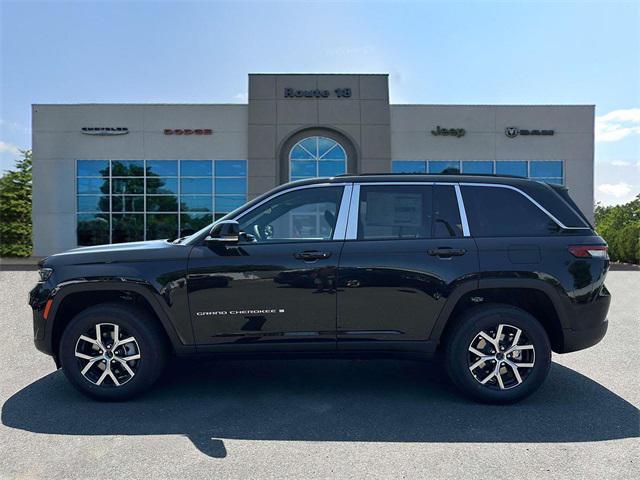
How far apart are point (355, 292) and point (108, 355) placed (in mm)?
2158

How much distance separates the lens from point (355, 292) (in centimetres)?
385

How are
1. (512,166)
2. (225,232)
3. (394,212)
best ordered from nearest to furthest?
(225,232) → (394,212) → (512,166)

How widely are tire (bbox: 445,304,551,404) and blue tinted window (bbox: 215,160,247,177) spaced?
65.1 feet

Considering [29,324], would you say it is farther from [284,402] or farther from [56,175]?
[56,175]

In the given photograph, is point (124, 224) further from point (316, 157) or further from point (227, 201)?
point (316, 157)

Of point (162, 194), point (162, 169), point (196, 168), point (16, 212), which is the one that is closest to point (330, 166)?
point (196, 168)

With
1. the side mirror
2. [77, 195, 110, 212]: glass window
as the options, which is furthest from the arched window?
the side mirror

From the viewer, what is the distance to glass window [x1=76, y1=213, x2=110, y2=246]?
74.8 ft

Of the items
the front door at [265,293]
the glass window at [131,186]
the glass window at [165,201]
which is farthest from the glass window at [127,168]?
the front door at [265,293]

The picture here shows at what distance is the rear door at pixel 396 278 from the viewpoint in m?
3.86

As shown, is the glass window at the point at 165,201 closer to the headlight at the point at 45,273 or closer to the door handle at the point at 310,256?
the headlight at the point at 45,273

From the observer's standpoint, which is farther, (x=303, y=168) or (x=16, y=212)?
(x=16, y=212)

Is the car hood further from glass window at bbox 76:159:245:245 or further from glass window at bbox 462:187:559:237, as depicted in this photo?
glass window at bbox 76:159:245:245

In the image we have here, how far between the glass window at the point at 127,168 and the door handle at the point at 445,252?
2134cm
